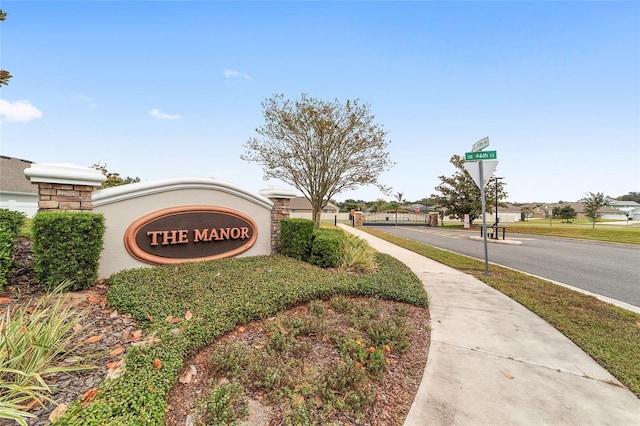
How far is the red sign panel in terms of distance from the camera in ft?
16.0

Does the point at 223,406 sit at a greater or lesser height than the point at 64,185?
lesser

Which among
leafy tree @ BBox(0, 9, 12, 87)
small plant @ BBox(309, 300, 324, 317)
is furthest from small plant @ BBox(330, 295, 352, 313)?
leafy tree @ BBox(0, 9, 12, 87)

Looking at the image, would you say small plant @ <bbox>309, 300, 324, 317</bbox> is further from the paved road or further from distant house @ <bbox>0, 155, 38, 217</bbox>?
distant house @ <bbox>0, 155, 38, 217</bbox>

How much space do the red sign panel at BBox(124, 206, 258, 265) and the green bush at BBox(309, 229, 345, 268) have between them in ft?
5.61

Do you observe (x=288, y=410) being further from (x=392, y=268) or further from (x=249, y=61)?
(x=249, y=61)

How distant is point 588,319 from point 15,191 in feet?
81.3

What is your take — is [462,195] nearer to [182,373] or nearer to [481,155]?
[481,155]

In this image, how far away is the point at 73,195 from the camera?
4.14m

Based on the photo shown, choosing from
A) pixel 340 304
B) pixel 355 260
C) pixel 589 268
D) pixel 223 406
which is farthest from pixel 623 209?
pixel 223 406

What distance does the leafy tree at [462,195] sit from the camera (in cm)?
2809

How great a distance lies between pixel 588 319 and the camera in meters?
3.99

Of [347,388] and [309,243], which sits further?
[309,243]

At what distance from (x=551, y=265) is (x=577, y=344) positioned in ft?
21.8

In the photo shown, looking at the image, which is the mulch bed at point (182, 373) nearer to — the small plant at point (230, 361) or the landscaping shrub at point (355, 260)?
the small plant at point (230, 361)
